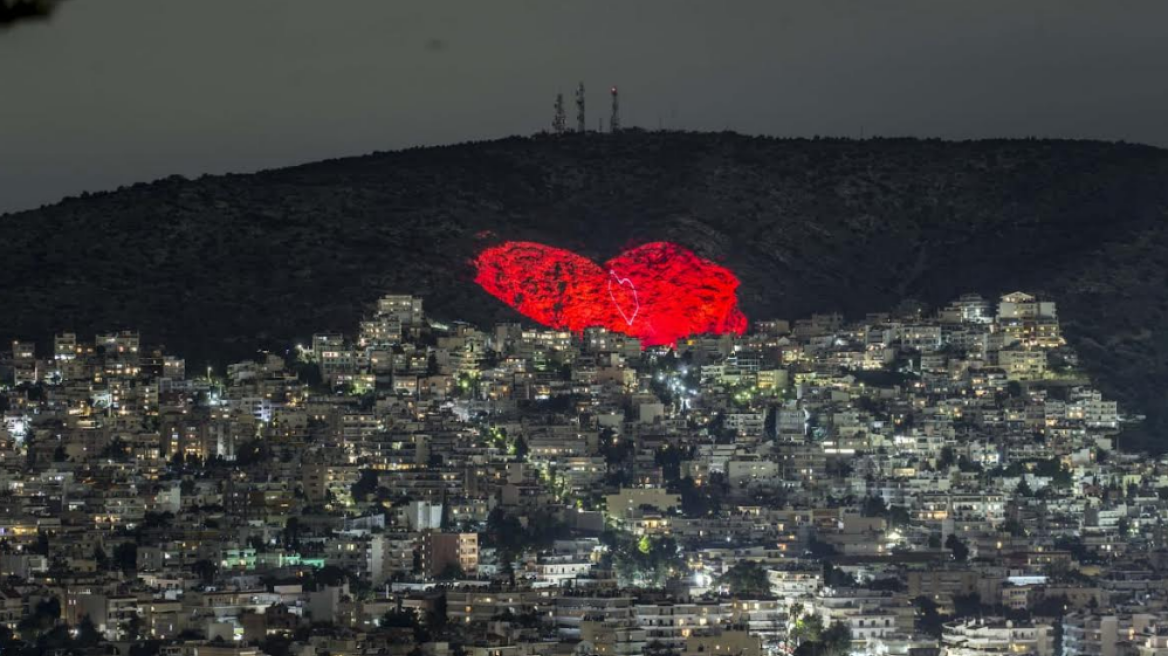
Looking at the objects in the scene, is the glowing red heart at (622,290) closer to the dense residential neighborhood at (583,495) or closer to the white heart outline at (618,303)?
the white heart outline at (618,303)

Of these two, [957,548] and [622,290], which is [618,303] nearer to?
[622,290]

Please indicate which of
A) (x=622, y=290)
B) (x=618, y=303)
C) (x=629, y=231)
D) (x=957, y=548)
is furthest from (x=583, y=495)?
(x=629, y=231)

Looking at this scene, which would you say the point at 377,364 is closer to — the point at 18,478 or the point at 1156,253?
the point at 18,478

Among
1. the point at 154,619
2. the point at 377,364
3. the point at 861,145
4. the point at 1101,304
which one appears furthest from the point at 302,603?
the point at 861,145

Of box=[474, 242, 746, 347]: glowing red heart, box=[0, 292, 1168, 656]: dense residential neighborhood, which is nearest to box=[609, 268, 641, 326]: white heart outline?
box=[474, 242, 746, 347]: glowing red heart

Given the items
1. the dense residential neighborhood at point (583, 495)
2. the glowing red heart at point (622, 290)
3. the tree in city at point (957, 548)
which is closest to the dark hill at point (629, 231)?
the glowing red heart at point (622, 290)

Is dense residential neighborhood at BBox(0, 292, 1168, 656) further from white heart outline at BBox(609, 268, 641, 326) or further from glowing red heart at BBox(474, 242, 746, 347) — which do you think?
white heart outline at BBox(609, 268, 641, 326)
